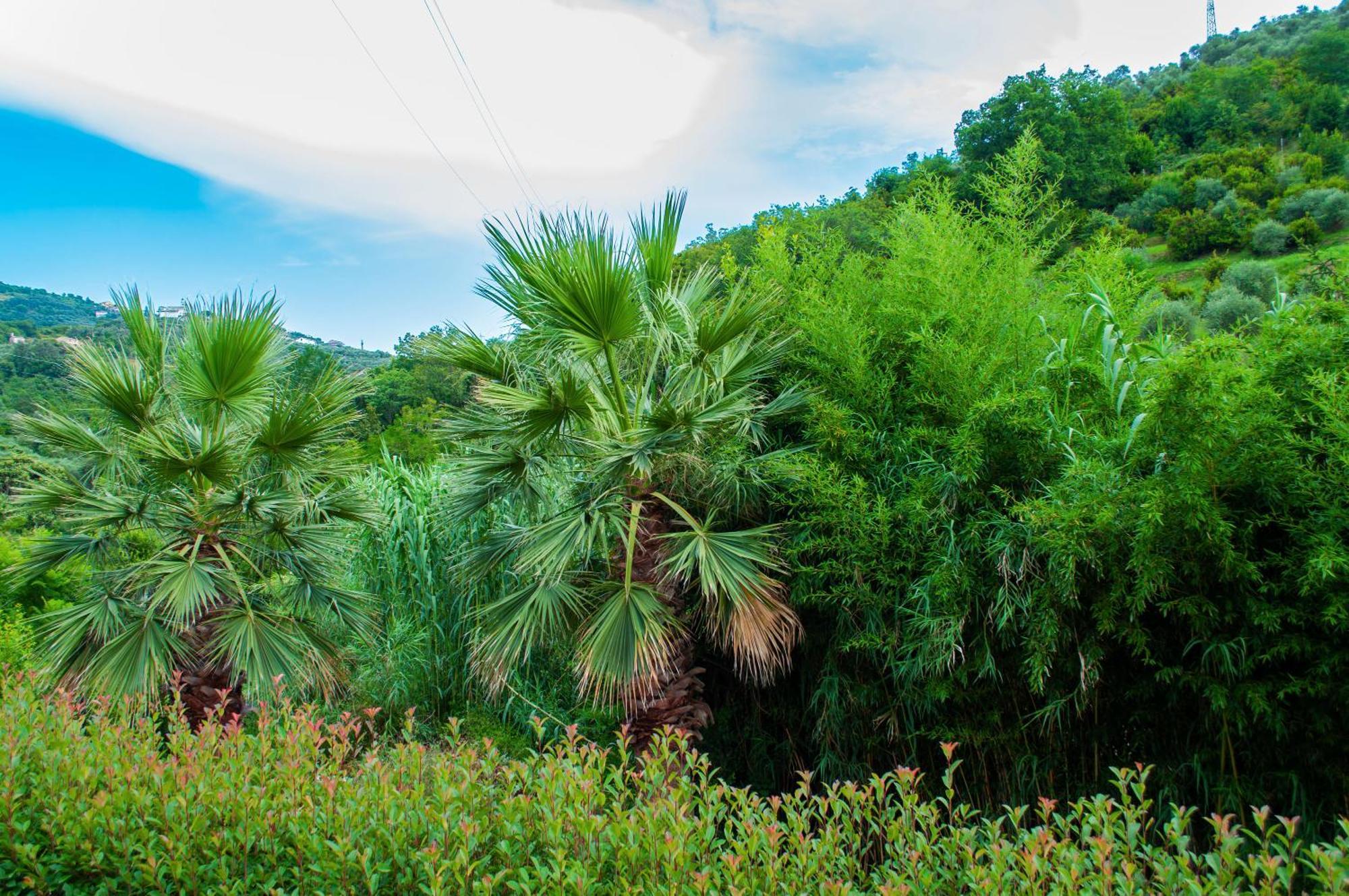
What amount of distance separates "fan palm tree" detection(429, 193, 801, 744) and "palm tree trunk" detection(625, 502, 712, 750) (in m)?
0.01

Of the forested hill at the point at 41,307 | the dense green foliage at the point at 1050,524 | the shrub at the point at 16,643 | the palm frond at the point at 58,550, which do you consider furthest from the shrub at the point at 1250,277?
the forested hill at the point at 41,307

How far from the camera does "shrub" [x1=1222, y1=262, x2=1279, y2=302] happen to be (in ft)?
43.3

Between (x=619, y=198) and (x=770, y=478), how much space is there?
178 cm

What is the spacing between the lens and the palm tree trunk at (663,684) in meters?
3.92

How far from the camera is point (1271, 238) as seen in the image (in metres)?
16.4

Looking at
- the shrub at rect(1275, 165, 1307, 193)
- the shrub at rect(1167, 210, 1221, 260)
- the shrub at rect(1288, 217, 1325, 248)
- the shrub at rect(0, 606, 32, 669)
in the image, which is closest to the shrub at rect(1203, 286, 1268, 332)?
the shrub at rect(1288, 217, 1325, 248)

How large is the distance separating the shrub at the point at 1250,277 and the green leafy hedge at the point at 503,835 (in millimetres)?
14649

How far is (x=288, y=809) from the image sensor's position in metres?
2.00

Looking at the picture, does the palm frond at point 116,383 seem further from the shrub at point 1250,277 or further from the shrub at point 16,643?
the shrub at point 1250,277

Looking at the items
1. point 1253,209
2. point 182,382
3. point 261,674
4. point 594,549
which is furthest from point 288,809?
point 1253,209

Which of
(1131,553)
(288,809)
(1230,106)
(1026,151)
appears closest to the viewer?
(288,809)

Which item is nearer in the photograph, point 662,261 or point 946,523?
point 946,523

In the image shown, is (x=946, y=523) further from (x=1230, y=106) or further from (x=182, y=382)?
(x=1230, y=106)

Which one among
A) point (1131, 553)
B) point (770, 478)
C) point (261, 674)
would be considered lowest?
point (261, 674)
